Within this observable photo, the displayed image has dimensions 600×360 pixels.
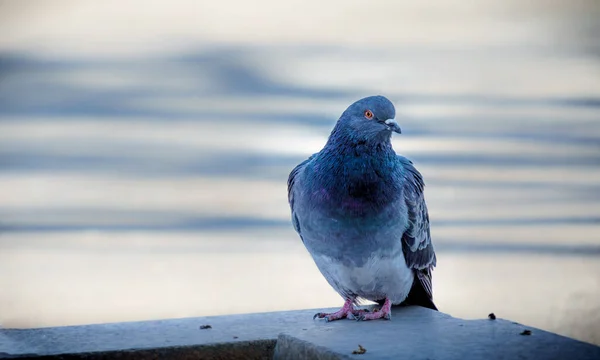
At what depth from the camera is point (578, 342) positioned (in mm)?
4039

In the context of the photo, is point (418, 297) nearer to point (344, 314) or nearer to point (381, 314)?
point (381, 314)

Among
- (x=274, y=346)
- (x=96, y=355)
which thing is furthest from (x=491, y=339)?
(x=96, y=355)

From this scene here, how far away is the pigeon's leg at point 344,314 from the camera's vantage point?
4978 millimetres

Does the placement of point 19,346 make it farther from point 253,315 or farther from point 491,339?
point 491,339

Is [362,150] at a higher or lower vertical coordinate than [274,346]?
higher

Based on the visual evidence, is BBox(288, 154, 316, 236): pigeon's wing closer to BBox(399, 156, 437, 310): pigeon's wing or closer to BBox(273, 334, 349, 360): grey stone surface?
BBox(399, 156, 437, 310): pigeon's wing

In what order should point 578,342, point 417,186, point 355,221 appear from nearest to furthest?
point 578,342 < point 355,221 < point 417,186

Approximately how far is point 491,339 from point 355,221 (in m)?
1.02

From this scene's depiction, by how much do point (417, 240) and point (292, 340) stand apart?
1.15 m

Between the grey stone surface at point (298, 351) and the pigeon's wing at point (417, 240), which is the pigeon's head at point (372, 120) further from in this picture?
the grey stone surface at point (298, 351)

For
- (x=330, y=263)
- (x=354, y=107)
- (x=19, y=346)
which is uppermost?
(x=354, y=107)

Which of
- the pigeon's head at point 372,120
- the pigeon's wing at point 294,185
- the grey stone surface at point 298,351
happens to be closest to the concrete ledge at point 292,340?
the grey stone surface at point 298,351

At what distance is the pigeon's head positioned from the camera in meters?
4.79

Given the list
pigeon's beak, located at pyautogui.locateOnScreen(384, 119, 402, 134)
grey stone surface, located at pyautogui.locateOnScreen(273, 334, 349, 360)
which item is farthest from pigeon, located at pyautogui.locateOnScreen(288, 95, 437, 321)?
grey stone surface, located at pyautogui.locateOnScreen(273, 334, 349, 360)
